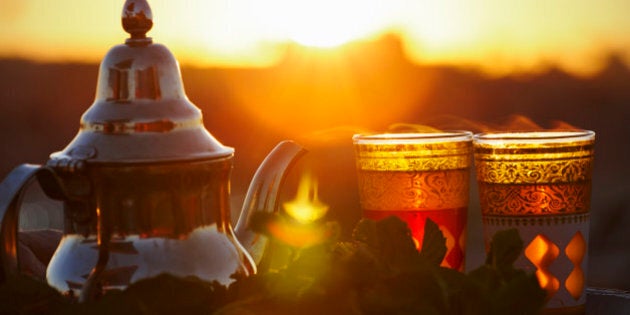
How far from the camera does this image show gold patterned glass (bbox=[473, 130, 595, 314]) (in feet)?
5.40

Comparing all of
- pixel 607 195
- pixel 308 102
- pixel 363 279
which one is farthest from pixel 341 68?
pixel 363 279

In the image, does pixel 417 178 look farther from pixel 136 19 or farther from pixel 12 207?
pixel 12 207

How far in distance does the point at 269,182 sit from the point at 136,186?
0.44 m

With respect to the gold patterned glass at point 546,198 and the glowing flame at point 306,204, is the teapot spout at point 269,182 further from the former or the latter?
the gold patterned glass at point 546,198

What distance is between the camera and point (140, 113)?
1363mm

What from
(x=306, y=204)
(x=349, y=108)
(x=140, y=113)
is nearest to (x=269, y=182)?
(x=306, y=204)

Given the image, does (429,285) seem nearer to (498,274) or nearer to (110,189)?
(498,274)

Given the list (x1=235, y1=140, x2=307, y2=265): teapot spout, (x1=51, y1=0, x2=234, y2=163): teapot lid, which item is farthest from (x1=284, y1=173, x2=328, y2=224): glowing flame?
(x1=51, y1=0, x2=234, y2=163): teapot lid

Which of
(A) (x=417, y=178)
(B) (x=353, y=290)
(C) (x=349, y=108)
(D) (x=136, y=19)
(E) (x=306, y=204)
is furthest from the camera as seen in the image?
(C) (x=349, y=108)

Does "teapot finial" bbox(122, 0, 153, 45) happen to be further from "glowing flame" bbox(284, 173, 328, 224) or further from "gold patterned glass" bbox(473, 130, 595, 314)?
"gold patterned glass" bbox(473, 130, 595, 314)

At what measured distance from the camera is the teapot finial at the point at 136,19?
1434mm

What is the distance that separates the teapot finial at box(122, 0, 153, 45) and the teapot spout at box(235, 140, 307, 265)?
1.30 ft

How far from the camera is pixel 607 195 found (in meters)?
13.0

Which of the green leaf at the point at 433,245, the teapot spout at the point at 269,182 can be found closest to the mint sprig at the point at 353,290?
the green leaf at the point at 433,245
